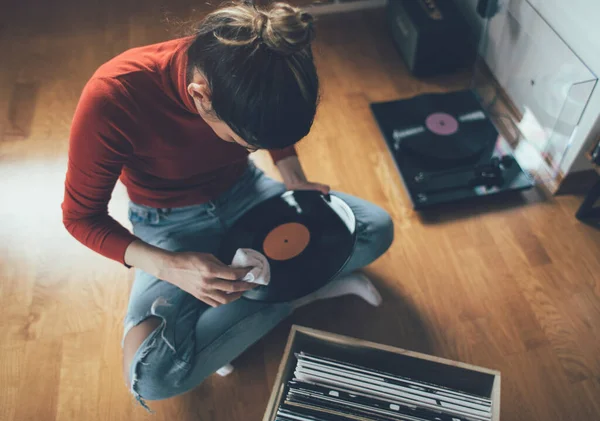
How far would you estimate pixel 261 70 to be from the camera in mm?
679

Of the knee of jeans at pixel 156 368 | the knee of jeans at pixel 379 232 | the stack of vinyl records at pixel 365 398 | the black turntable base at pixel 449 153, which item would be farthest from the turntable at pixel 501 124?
the knee of jeans at pixel 156 368

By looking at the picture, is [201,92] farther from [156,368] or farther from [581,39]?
[581,39]

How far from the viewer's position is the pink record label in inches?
60.8

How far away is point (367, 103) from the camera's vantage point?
175 cm

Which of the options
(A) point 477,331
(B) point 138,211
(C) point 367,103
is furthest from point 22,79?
(A) point 477,331

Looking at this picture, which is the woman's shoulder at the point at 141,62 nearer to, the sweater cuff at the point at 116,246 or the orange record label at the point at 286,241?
the sweater cuff at the point at 116,246

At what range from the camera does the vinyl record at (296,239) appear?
1016 millimetres

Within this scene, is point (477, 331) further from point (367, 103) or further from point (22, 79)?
point (22, 79)

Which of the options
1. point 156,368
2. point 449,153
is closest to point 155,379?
point 156,368

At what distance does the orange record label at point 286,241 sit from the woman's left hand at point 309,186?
0.33ft

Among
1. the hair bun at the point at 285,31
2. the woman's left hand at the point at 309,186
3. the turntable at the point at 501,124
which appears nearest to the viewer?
the hair bun at the point at 285,31

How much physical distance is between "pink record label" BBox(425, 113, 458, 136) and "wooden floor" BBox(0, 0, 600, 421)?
164 mm

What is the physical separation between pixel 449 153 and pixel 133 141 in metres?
0.93

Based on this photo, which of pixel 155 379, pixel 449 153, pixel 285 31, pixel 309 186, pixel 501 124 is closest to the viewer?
pixel 285 31
